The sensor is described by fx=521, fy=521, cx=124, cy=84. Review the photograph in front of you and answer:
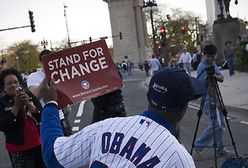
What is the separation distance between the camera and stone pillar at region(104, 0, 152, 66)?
78188 mm

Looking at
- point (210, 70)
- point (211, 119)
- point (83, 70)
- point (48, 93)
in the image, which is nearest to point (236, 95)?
point (211, 119)

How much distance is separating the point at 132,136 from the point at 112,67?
2351 mm

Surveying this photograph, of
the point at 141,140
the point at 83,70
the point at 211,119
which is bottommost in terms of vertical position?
the point at 211,119

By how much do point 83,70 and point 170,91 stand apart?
2.11m

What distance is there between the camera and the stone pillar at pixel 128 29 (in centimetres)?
7819

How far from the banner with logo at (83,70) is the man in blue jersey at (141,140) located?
154 centimetres

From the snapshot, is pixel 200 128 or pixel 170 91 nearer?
pixel 170 91

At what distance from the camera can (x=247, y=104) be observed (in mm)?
14203

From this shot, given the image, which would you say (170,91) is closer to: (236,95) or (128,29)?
(236,95)

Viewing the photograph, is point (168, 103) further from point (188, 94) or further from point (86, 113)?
point (86, 113)

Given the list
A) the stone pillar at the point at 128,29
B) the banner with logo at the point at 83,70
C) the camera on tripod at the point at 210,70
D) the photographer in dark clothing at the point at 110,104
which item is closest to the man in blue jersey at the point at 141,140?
the banner with logo at the point at 83,70

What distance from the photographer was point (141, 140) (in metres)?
2.19

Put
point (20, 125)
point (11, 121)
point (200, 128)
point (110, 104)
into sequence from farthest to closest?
point (200, 128) < point (110, 104) < point (20, 125) < point (11, 121)

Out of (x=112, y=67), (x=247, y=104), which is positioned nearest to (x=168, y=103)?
(x=112, y=67)
